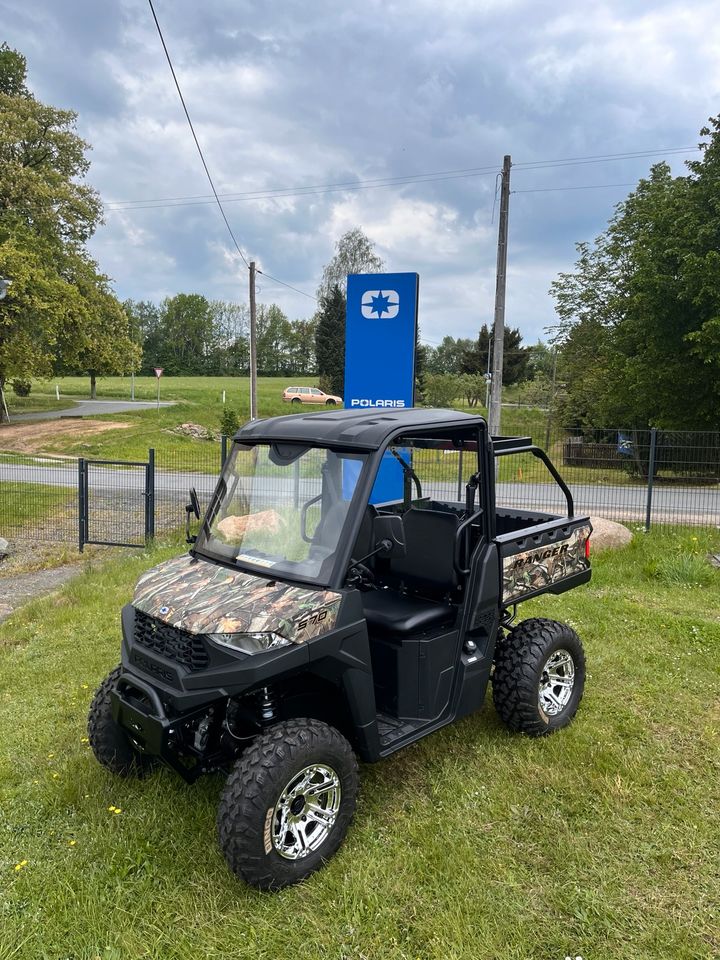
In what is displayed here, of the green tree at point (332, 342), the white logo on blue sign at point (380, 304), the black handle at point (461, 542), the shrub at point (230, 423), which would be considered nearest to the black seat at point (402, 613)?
the black handle at point (461, 542)

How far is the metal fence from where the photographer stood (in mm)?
10852

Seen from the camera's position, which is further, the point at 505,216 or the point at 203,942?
the point at 505,216

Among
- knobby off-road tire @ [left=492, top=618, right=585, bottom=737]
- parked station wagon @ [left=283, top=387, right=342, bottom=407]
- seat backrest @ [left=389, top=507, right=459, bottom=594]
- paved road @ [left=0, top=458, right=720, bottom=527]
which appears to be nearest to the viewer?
seat backrest @ [left=389, top=507, right=459, bottom=594]

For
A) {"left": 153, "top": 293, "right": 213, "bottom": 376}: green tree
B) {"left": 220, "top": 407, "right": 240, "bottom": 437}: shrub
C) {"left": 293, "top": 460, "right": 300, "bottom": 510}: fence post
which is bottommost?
{"left": 220, "top": 407, "right": 240, "bottom": 437}: shrub

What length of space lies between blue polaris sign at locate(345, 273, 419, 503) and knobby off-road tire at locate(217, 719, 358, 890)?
5.70 m

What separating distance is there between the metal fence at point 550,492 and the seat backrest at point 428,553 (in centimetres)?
607

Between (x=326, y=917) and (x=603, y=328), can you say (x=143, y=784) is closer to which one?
(x=326, y=917)

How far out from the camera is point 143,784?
11.9 feet

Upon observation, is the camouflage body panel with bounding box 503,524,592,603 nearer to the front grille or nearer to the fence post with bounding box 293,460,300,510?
the fence post with bounding box 293,460,300,510

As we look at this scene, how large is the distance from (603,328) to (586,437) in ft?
54.6

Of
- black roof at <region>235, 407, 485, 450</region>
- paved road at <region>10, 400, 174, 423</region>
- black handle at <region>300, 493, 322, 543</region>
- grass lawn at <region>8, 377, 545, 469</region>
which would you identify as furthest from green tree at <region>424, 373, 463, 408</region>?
black handle at <region>300, 493, 322, 543</region>

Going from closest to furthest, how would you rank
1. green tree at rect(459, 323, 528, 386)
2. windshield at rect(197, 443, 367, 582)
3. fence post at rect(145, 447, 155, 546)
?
windshield at rect(197, 443, 367, 582), fence post at rect(145, 447, 155, 546), green tree at rect(459, 323, 528, 386)

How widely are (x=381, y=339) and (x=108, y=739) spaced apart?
6100 millimetres

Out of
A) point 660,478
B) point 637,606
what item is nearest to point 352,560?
point 637,606
